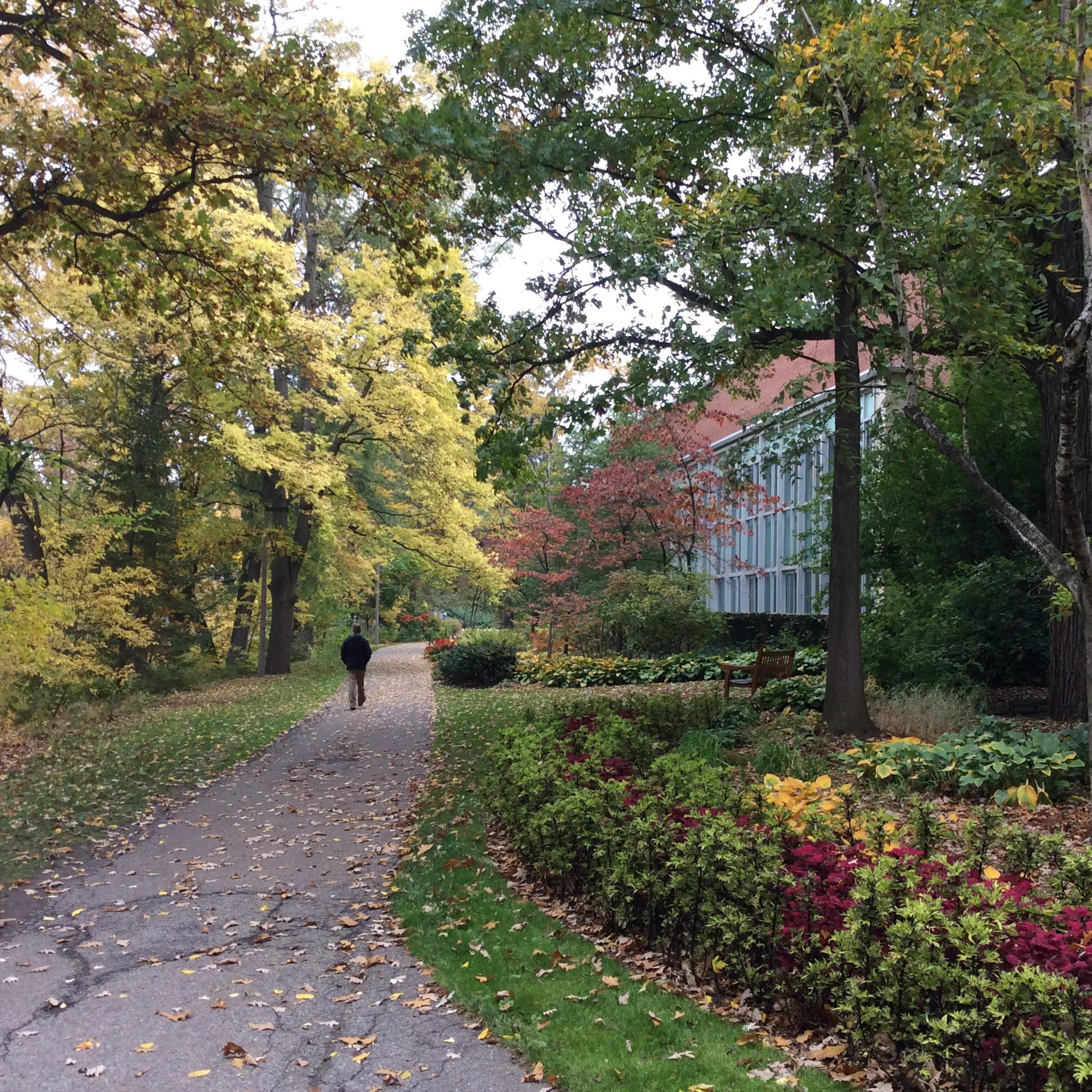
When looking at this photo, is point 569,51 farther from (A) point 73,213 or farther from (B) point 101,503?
(B) point 101,503

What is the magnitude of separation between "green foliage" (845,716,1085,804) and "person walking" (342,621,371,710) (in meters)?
10.00

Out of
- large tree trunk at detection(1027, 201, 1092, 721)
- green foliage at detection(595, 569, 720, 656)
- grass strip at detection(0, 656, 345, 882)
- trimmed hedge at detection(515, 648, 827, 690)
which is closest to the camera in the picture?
grass strip at detection(0, 656, 345, 882)

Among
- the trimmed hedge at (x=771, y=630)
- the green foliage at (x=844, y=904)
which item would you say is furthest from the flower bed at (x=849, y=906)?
the trimmed hedge at (x=771, y=630)

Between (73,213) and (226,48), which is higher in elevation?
(226,48)

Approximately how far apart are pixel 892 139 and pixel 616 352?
15.0 ft

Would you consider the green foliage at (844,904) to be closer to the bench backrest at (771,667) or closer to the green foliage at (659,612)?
the bench backrest at (771,667)

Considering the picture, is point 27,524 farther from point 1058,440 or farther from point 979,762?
point 1058,440

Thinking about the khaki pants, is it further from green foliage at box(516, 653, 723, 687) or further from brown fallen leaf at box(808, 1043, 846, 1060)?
brown fallen leaf at box(808, 1043, 846, 1060)

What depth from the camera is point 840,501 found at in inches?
385

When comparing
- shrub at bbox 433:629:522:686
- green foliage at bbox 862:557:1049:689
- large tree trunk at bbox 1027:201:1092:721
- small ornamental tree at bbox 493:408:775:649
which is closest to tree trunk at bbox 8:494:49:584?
shrub at bbox 433:629:522:686

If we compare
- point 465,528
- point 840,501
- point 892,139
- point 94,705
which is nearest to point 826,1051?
point 892,139

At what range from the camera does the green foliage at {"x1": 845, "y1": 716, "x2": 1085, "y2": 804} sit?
6746 mm

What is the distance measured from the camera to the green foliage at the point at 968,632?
10.9 meters

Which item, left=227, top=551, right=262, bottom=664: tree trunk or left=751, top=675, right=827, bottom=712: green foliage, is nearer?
left=751, top=675, right=827, bottom=712: green foliage
